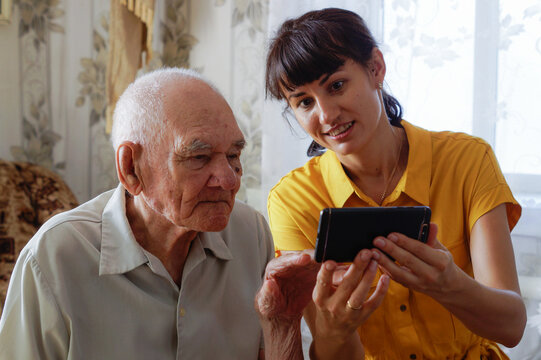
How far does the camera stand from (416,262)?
0.93 meters

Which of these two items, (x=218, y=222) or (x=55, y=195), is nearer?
(x=218, y=222)

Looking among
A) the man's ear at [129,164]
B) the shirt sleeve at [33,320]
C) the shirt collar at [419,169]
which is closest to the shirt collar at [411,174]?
the shirt collar at [419,169]

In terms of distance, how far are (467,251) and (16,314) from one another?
105 centimetres

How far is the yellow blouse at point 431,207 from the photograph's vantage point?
4.07 feet

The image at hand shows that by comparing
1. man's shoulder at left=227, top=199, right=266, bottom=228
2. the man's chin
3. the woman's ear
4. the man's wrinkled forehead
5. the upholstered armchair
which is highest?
the woman's ear

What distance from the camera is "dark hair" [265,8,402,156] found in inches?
48.6

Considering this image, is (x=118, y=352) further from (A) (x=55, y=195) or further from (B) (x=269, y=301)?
(A) (x=55, y=195)

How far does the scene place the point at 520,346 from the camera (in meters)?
1.83

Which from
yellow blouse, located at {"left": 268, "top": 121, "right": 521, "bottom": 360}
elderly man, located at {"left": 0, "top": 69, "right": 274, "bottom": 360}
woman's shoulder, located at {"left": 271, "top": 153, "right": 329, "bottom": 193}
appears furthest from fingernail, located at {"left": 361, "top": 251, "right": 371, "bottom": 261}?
woman's shoulder, located at {"left": 271, "top": 153, "right": 329, "bottom": 193}

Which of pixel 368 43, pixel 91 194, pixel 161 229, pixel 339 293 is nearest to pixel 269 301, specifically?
pixel 339 293

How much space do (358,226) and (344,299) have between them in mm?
151

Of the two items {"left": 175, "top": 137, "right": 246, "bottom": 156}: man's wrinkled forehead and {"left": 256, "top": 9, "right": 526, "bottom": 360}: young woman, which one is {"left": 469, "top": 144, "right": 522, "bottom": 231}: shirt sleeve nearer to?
{"left": 256, "top": 9, "right": 526, "bottom": 360}: young woman

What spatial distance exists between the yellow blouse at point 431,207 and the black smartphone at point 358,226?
0.36 metres

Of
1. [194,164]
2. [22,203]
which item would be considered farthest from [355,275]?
[22,203]
